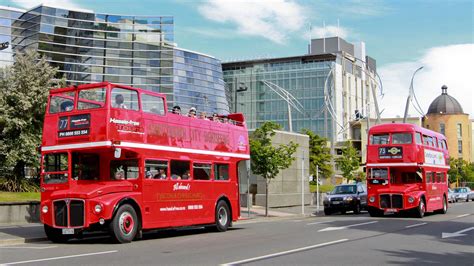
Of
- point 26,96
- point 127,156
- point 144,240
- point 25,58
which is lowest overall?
point 144,240

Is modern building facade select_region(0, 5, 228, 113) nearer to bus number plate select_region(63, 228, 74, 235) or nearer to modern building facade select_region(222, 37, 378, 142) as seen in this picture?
modern building facade select_region(222, 37, 378, 142)

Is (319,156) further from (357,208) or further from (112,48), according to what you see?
(112,48)

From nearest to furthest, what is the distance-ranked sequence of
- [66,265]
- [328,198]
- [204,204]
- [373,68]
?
[66,265], [204,204], [328,198], [373,68]

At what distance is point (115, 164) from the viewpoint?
1587 centimetres

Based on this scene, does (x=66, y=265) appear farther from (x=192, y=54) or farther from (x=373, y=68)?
(x=373, y=68)

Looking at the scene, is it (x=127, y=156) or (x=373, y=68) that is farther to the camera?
(x=373, y=68)

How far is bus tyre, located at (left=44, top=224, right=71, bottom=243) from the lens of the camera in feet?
50.0

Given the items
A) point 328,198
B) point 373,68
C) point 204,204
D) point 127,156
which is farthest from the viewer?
point 373,68

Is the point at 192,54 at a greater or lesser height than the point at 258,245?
greater

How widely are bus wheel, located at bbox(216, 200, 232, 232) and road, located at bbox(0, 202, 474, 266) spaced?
213 centimetres

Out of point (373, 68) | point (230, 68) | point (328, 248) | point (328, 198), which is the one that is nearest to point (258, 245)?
point (328, 248)

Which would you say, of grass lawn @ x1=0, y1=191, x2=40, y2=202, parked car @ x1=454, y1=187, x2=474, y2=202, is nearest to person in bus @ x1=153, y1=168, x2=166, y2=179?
grass lawn @ x1=0, y1=191, x2=40, y2=202

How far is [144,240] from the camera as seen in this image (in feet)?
52.4

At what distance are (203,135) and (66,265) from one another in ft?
30.2
